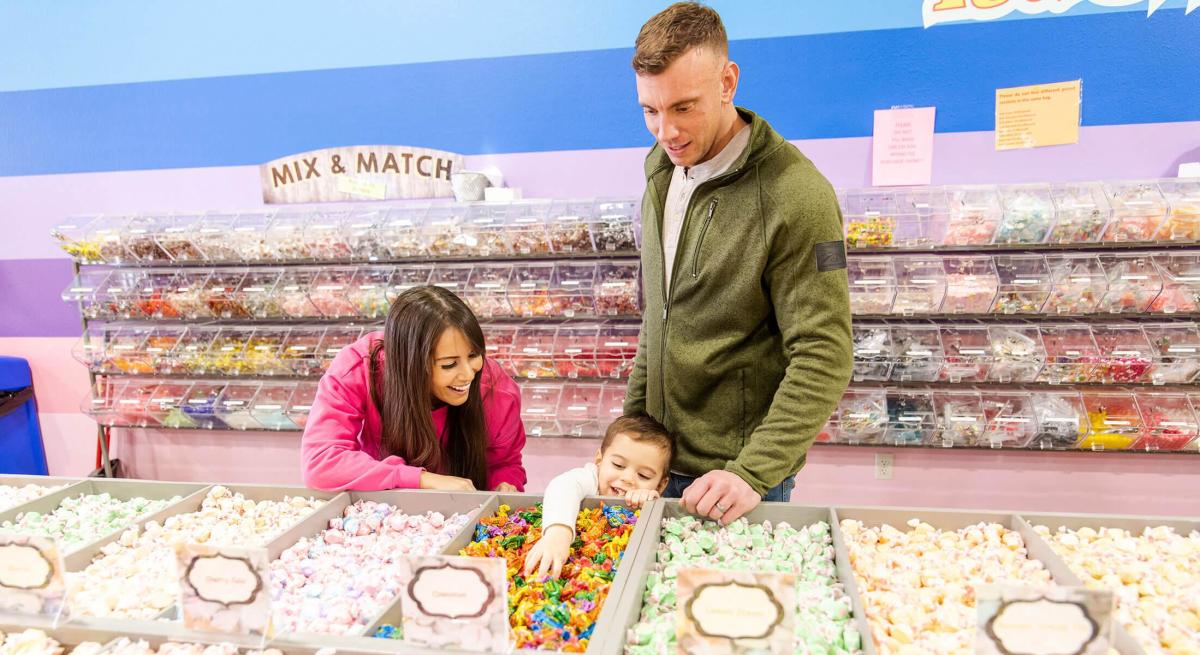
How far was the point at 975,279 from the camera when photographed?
2906 mm

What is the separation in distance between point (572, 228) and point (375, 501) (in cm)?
172

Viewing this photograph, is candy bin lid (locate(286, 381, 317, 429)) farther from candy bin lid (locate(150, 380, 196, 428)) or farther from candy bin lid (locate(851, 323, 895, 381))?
candy bin lid (locate(851, 323, 895, 381))

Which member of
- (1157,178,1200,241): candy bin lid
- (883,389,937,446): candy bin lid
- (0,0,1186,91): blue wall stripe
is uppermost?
(0,0,1186,91): blue wall stripe

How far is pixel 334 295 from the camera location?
346 centimetres

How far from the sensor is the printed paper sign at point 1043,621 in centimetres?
89

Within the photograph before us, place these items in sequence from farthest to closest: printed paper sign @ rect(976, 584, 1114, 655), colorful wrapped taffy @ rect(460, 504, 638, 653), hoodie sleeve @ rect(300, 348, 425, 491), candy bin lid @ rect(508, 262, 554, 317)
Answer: candy bin lid @ rect(508, 262, 554, 317), hoodie sleeve @ rect(300, 348, 425, 491), colorful wrapped taffy @ rect(460, 504, 638, 653), printed paper sign @ rect(976, 584, 1114, 655)

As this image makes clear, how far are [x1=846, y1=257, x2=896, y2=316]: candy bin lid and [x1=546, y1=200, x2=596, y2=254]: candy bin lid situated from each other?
3.78 feet

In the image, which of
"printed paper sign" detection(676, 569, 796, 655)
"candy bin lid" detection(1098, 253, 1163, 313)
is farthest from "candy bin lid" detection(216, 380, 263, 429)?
"candy bin lid" detection(1098, 253, 1163, 313)

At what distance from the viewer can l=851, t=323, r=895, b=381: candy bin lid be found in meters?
2.99

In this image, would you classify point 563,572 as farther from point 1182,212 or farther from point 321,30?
point 321,30

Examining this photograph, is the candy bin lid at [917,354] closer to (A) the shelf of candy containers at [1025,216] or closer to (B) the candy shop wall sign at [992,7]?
(A) the shelf of candy containers at [1025,216]

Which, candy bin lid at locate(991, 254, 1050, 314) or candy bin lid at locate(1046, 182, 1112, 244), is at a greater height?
candy bin lid at locate(1046, 182, 1112, 244)

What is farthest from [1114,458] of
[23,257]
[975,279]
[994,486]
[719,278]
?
[23,257]

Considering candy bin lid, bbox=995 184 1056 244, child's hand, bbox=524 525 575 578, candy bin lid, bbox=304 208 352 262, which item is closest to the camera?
child's hand, bbox=524 525 575 578
